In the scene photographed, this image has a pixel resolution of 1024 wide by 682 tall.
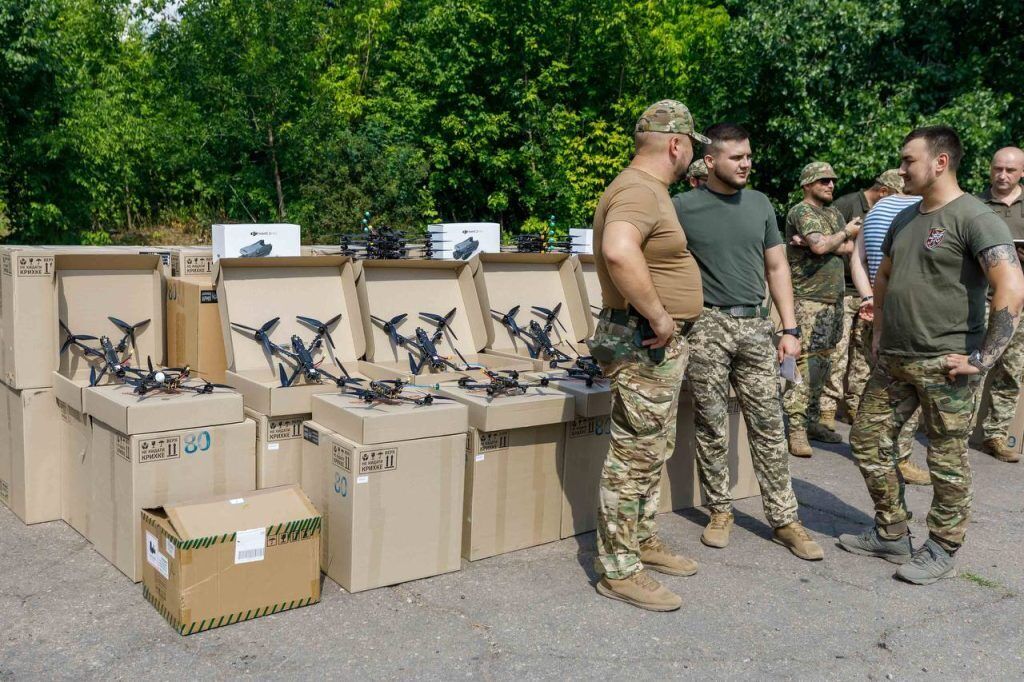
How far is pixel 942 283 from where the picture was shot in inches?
154

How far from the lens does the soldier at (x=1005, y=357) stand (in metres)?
6.20

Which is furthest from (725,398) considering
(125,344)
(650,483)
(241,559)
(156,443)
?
(125,344)

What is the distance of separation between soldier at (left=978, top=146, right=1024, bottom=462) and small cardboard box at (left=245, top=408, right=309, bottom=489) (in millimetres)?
4955

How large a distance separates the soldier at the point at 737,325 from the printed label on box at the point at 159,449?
7.85 ft

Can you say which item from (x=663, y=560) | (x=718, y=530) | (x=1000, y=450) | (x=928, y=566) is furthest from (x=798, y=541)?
(x=1000, y=450)

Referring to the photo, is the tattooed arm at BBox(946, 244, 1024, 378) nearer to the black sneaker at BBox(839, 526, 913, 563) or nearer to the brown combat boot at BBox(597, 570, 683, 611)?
the black sneaker at BBox(839, 526, 913, 563)

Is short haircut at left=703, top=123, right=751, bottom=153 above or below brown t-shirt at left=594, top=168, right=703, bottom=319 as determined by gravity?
above

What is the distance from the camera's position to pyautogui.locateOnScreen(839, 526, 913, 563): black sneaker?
A: 4355mm

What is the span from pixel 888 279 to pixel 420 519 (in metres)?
2.43

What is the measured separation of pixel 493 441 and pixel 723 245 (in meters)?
1.44

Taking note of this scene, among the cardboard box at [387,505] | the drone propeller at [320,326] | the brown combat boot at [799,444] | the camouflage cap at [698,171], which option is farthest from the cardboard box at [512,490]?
the camouflage cap at [698,171]

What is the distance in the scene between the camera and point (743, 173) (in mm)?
4199

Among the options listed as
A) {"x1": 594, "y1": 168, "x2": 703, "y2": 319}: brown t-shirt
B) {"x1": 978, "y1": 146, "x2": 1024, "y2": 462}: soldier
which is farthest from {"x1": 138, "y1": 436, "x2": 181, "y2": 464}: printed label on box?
{"x1": 978, "y1": 146, "x2": 1024, "y2": 462}: soldier

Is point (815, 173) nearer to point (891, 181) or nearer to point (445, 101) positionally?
point (891, 181)
